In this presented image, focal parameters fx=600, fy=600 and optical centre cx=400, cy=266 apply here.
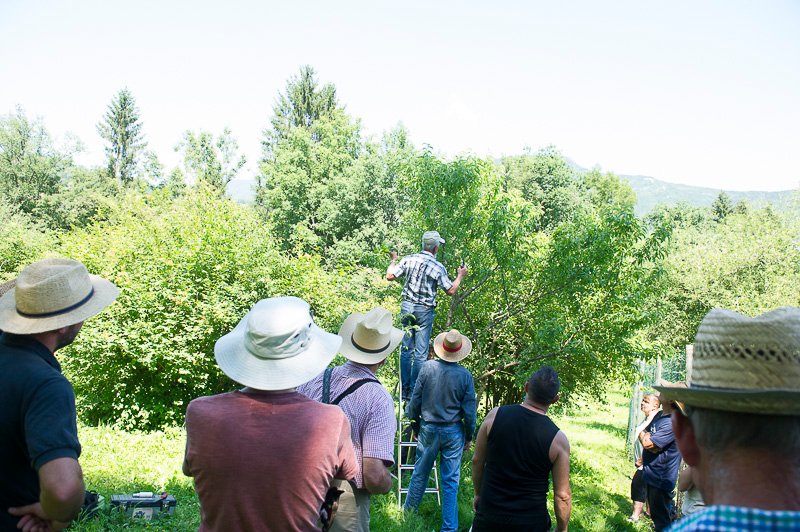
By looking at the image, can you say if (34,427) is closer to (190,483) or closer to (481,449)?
(481,449)

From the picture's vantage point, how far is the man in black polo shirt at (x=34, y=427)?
2365mm

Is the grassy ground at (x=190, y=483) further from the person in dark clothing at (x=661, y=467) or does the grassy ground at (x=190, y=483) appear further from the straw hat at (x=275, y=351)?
the straw hat at (x=275, y=351)

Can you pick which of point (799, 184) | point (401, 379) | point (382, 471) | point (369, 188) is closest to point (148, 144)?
point (369, 188)

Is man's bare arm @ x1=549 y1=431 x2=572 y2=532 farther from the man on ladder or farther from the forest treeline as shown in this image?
the forest treeline

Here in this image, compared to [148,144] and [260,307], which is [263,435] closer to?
[260,307]

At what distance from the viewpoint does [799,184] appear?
30.1 meters

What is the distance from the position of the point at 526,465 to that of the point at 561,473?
25 cm

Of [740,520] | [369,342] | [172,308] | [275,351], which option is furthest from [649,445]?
[172,308]

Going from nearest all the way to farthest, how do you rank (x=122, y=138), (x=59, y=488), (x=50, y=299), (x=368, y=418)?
(x=59, y=488)
(x=50, y=299)
(x=368, y=418)
(x=122, y=138)

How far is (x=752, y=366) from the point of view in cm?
137

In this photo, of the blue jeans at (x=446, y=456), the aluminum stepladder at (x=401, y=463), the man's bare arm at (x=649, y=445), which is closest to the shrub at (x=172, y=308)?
the aluminum stepladder at (x=401, y=463)

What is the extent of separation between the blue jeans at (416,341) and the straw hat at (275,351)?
5.03 metres

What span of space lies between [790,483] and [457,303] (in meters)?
8.70

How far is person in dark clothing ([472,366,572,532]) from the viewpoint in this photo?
406cm
